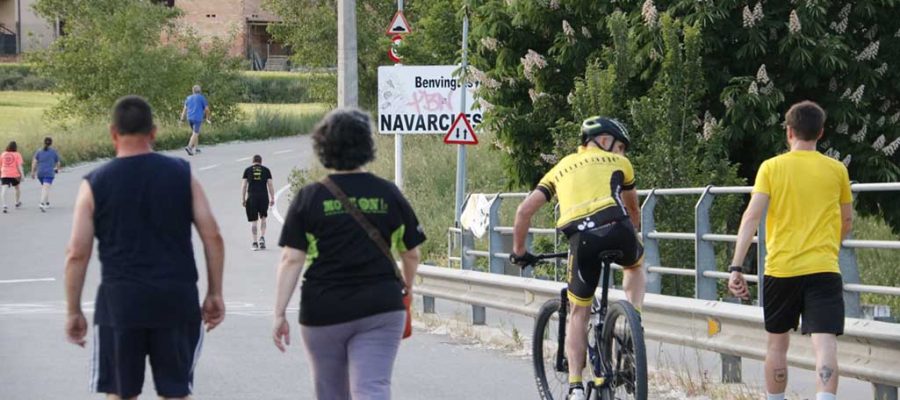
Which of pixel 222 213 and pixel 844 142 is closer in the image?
pixel 844 142

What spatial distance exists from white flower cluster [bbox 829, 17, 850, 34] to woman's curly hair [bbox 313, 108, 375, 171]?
12.5 metres

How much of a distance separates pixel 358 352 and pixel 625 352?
218 centimetres

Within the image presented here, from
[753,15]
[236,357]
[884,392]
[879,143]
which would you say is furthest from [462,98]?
[884,392]

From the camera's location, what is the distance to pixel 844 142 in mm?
18531

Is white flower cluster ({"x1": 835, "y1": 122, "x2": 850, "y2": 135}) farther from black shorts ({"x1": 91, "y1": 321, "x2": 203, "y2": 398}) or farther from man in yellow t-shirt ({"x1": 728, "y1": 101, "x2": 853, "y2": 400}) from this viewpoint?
black shorts ({"x1": 91, "y1": 321, "x2": 203, "y2": 398})

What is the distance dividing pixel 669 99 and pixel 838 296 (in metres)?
9.09

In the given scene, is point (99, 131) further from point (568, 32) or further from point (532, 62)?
point (568, 32)

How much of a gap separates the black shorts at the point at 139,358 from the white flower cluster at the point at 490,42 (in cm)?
1416

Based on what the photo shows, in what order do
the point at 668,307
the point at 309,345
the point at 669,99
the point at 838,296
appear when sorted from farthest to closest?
the point at 669,99 → the point at 668,307 → the point at 838,296 → the point at 309,345

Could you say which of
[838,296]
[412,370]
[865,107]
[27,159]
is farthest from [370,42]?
[838,296]

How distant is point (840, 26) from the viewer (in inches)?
717

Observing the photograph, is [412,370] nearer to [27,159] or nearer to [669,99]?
[669,99]

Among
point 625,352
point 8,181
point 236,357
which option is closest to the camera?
point 625,352

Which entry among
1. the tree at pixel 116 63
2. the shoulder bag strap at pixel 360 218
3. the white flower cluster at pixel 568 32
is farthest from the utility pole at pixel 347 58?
the tree at pixel 116 63
